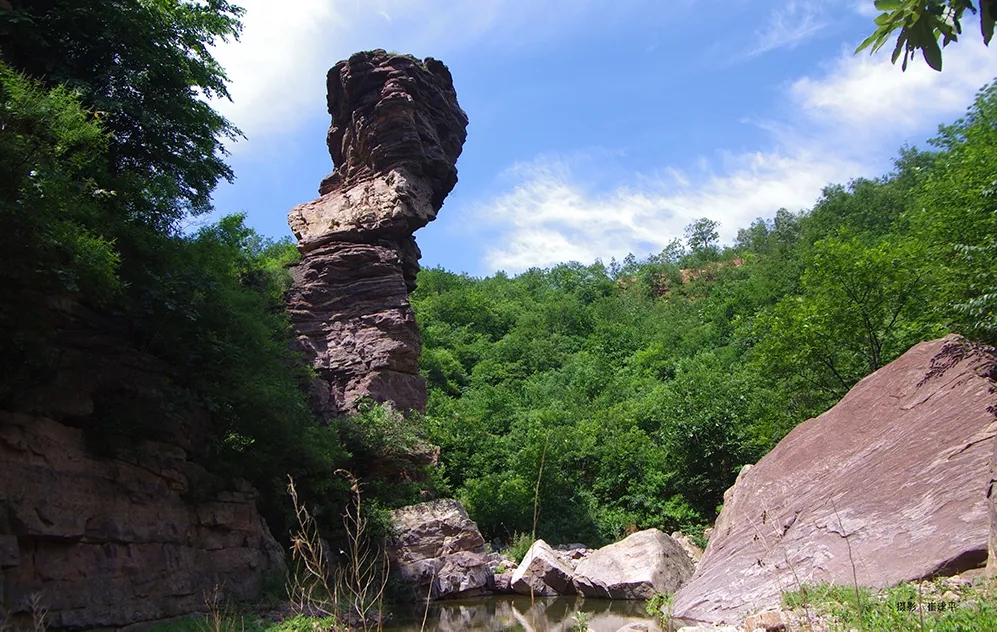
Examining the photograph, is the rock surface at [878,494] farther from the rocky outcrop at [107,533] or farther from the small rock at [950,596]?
the rocky outcrop at [107,533]

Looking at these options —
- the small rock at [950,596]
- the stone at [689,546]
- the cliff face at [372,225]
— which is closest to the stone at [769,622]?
the small rock at [950,596]

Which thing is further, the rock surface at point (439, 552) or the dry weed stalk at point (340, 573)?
the rock surface at point (439, 552)

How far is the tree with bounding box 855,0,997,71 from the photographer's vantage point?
5.84ft

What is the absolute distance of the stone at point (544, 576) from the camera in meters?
14.9

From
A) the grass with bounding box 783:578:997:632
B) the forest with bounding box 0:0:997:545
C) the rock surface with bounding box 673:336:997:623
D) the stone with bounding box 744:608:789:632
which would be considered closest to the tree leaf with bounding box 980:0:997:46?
the forest with bounding box 0:0:997:545

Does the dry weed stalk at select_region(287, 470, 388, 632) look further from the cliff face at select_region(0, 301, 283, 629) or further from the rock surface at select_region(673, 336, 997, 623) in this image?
the rock surface at select_region(673, 336, 997, 623)

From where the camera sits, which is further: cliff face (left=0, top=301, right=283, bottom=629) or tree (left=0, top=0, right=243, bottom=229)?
tree (left=0, top=0, right=243, bottom=229)

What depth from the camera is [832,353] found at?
1692 cm

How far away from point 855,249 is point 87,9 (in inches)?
724

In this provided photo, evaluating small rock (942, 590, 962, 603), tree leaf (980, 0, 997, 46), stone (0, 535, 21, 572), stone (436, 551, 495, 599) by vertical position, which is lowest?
stone (436, 551, 495, 599)

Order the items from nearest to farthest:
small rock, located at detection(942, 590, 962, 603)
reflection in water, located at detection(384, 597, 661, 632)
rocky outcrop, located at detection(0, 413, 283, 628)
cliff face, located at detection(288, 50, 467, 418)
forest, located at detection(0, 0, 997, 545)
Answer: small rock, located at detection(942, 590, 962, 603) → rocky outcrop, located at detection(0, 413, 283, 628) → forest, located at detection(0, 0, 997, 545) → reflection in water, located at detection(384, 597, 661, 632) → cliff face, located at detection(288, 50, 467, 418)

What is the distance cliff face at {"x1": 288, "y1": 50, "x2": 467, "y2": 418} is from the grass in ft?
48.6

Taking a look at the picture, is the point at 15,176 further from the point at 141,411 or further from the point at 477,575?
the point at 477,575

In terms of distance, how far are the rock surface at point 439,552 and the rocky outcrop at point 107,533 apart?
429 centimetres
